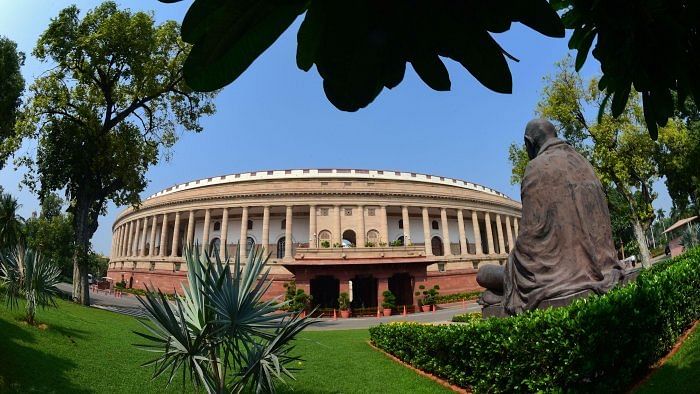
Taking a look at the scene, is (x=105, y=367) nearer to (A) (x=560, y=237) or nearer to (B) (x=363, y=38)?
(A) (x=560, y=237)

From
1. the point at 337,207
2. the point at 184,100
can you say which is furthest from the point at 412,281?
the point at 184,100

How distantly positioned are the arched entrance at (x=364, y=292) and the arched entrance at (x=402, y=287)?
1703 mm

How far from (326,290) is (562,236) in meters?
21.8

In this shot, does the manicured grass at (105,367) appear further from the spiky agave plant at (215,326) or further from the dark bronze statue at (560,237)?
the dark bronze statue at (560,237)

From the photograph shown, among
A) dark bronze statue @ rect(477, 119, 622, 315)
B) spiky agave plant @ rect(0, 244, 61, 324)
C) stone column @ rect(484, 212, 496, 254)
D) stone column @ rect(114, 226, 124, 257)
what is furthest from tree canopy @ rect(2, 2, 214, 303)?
stone column @ rect(114, 226, 124, 257)

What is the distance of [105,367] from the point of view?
830 cm

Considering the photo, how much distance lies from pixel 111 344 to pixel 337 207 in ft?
97.6

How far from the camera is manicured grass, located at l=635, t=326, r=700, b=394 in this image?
18.6ft

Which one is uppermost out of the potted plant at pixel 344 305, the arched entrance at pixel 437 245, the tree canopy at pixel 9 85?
the tree canopy at pixel 9 85

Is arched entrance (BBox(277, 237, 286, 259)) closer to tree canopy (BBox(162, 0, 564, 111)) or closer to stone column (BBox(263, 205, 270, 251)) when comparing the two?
stone column (BBox(263, 205, 270, 251))

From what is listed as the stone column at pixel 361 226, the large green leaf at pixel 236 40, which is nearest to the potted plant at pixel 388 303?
the stone column at pixel 361 226

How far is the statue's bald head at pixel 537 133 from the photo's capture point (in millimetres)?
8117

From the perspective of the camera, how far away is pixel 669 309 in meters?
7.43

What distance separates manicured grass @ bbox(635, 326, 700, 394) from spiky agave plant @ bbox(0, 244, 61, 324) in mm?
12772
